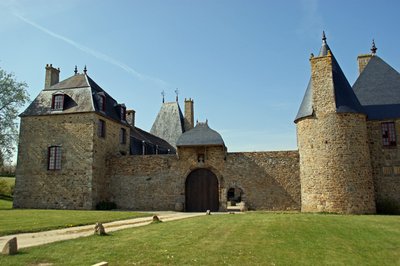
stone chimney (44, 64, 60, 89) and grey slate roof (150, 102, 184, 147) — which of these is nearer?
stone chimney (44, 64, 60, 89)

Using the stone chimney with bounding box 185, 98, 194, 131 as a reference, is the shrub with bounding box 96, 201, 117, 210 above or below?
below

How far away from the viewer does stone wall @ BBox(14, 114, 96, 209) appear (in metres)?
19.5

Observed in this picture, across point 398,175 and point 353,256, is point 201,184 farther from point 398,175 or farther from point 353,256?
point 353,256

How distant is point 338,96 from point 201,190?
344 inches

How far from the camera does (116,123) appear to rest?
2264 cm

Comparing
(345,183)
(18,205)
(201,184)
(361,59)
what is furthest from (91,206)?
(361,59)

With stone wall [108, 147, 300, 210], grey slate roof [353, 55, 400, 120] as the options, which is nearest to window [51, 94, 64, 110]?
stone wall [108, 147, 300, 210]

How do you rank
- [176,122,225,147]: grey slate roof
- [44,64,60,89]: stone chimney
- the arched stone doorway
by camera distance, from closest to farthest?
[176,122,225,147]: grey slate roof
the arched stone doorway
[44,64,60,89]: stone chimney

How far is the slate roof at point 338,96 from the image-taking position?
16469mm

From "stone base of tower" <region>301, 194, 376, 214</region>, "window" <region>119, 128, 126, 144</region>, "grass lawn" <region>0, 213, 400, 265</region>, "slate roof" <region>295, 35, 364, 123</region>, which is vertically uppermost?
"slate roof" <region>295, 35, 364, 123</region>

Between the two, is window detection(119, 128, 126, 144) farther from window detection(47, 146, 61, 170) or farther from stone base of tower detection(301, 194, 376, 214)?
stone base of tower detection(301, 194, 376, 214)

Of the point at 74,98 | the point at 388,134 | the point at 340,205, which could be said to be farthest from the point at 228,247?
the point at 74,98

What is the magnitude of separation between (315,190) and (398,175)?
181 inches

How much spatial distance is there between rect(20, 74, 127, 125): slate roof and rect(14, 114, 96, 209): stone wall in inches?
17.7
